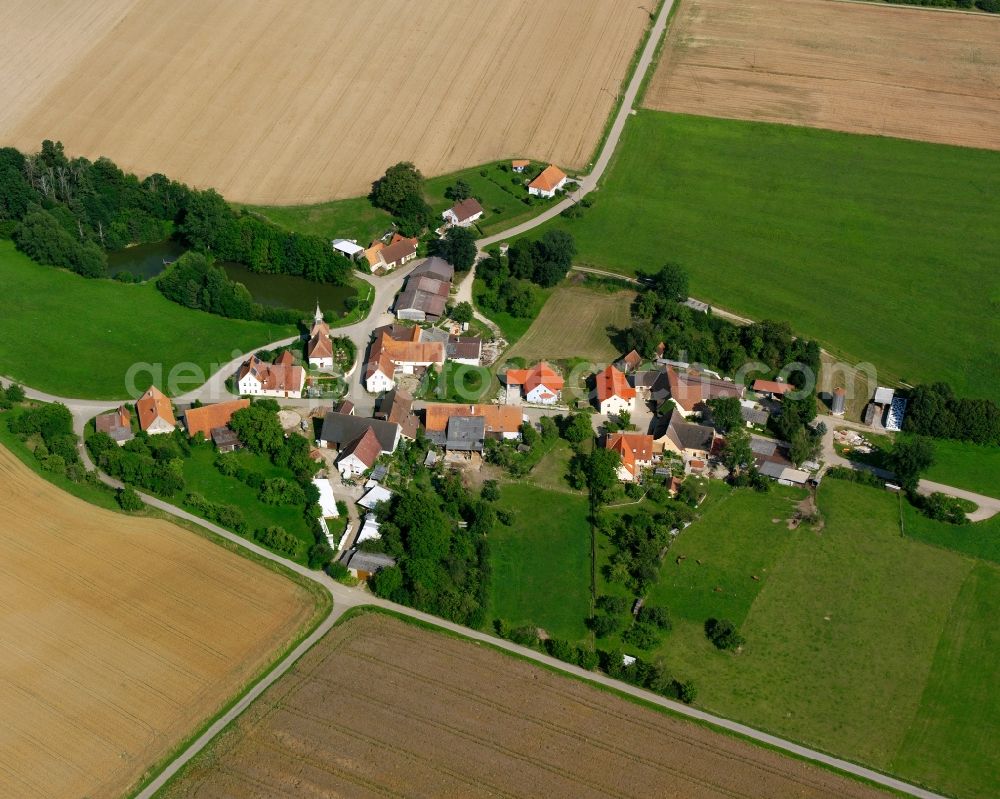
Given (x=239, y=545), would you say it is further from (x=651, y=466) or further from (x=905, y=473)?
(x=905, y=473)

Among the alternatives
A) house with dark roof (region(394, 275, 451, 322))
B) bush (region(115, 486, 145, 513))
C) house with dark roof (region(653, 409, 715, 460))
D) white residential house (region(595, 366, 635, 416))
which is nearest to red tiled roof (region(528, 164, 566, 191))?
house with dark roof (region(394, 275, 451, 322))

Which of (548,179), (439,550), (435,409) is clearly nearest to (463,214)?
(548,179)

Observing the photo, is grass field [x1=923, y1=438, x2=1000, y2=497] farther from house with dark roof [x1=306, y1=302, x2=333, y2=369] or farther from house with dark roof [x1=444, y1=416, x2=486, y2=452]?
house with dark roof [x1=306, y1=302, x2=333, y2=369]

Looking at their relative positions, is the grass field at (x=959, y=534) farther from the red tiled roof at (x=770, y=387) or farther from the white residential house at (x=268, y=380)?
the white residential house at (x=268, y=380)

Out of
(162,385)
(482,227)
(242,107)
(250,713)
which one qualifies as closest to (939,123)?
(482,227)

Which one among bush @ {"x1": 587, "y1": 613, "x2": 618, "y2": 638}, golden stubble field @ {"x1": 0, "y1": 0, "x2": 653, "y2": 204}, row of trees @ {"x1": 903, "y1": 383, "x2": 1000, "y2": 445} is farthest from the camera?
golden stubble field @ {"x1": 0, "y1": 0, "x2": 653, "y2": 204}

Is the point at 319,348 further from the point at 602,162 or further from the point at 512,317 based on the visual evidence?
the point at 602,162
